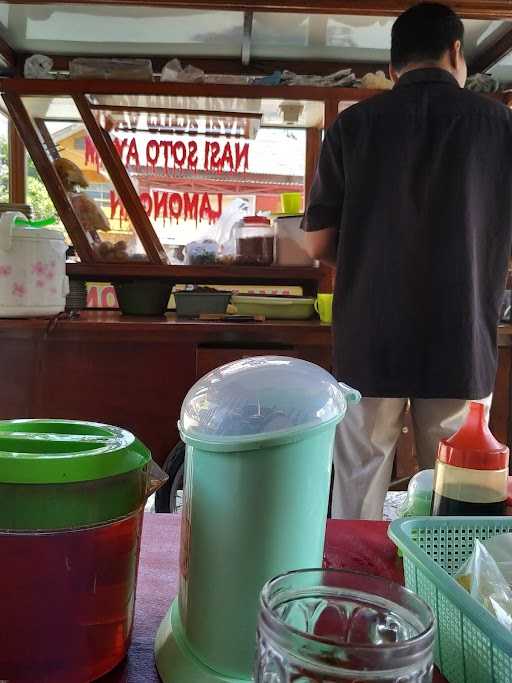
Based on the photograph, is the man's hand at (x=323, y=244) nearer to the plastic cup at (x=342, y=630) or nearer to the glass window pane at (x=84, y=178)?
the glass window pane at (x=84, y=178)

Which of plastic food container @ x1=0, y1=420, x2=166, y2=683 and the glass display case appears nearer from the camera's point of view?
plastic food container @ x1=0, y1=420, x2=166, y2=683

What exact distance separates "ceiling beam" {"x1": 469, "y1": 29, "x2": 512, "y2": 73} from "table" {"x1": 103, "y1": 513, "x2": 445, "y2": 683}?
2435 millimetres

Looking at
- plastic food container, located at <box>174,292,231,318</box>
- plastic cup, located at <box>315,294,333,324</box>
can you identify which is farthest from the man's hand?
plastic food container, located at <box>174,292,231,318</box>

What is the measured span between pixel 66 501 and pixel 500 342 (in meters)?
1.93

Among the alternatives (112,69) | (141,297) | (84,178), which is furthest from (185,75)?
(141,297)

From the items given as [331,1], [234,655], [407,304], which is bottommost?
[234,655]

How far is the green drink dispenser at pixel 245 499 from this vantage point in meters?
0.48

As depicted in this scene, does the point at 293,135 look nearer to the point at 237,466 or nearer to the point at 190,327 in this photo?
the point at 190,327

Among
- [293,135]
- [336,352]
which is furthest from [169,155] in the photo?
[336,352]

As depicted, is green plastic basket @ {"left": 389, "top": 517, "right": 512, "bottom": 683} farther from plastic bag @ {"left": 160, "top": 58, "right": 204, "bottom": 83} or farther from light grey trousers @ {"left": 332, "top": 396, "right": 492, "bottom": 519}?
plastic bag @ {"left": 160, "top": 58, "right": 204, "bottom": 83}

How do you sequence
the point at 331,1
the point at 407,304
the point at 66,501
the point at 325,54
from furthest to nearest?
the point at 325,54 → the point at 331,1 → the point at 407,304 → the point at 66,501

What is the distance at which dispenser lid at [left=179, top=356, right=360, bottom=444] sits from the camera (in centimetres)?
48

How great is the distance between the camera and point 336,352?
5.25 feet

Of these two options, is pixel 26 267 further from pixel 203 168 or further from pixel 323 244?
pixel 323 244
